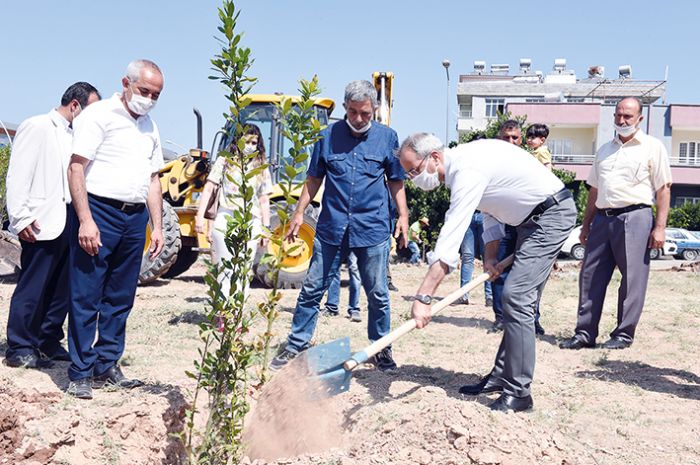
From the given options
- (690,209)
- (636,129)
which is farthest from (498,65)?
(636,129)

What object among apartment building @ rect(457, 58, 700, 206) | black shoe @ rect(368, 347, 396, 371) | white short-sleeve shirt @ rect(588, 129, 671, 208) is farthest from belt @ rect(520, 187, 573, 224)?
apartment building @ rect(457, 58, 700, 206)

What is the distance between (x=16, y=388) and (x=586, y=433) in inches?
119

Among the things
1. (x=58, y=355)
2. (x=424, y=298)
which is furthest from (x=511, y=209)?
(x=58, y=355)

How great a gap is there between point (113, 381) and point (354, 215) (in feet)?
5.91

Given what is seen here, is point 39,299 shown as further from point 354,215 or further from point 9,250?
point 9,250

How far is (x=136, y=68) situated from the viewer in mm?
3756

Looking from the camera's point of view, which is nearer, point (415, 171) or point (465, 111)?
point (415, 171)

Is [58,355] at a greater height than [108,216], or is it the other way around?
[108,216]

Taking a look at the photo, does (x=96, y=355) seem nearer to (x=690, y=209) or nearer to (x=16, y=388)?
(x=16, y=388)

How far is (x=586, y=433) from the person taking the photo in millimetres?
3635

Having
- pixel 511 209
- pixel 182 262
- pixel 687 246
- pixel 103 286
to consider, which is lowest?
pixel 687 246

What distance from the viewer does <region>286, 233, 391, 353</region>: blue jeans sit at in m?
4.61

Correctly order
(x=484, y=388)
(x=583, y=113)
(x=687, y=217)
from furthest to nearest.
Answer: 1. (x=583, y=113)
2. (x=687, y=217)
3. (x=484, y=388)

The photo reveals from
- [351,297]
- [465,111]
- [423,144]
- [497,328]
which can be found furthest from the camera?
[465,111]
